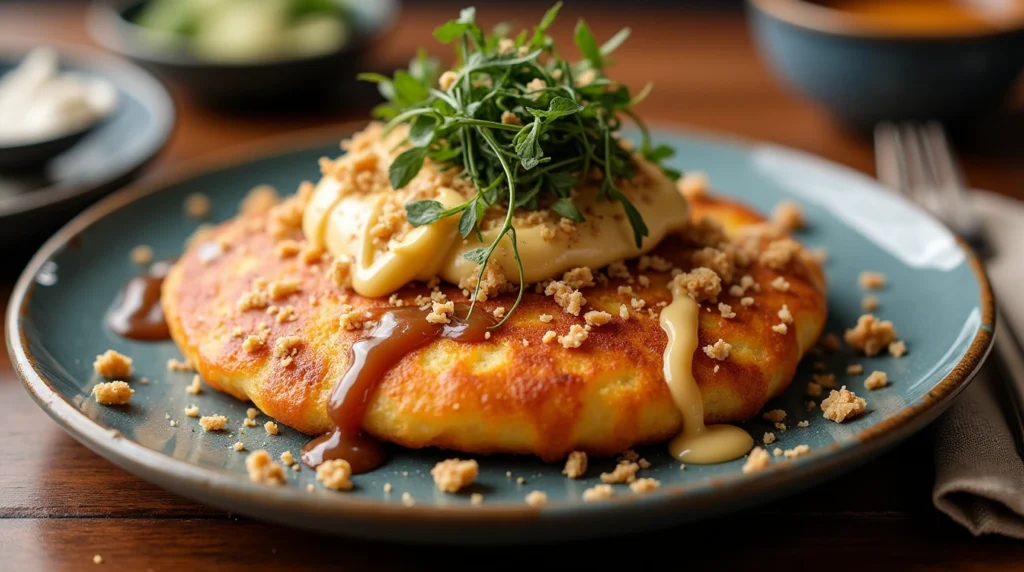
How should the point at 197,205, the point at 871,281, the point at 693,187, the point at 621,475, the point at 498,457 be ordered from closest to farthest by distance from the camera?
the point at 621,475
the point at 498,457
the point at 871,281
the point at 693,187
the point at 197,205

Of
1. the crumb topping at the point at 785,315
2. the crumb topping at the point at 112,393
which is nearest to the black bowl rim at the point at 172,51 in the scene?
the crumb topping at the point at 112,393

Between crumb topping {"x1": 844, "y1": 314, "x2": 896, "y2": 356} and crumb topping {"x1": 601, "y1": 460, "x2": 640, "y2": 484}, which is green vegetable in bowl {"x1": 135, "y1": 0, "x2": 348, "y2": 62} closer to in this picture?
crumb topping {"x1": 844, "y1": 314, "x2": 896, "y2": 356}

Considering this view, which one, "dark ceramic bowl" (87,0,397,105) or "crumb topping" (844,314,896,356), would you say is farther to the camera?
"dark ceramic bowl" (87,0,397,105)

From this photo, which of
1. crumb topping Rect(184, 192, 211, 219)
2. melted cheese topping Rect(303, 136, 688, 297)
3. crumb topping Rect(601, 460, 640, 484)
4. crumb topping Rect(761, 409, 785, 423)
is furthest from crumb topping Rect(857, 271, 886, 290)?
crumb topping Rect(184, 192, 211, 219)

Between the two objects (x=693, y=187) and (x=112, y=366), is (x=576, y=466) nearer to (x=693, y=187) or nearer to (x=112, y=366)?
(x=112, y=366)

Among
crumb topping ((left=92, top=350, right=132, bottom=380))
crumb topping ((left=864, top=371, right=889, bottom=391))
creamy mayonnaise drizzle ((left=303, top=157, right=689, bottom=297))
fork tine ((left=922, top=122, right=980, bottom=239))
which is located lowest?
fork tine ((left=922, top=122, right=980, bottom=239))

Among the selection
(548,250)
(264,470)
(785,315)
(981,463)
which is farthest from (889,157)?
(264,470)
